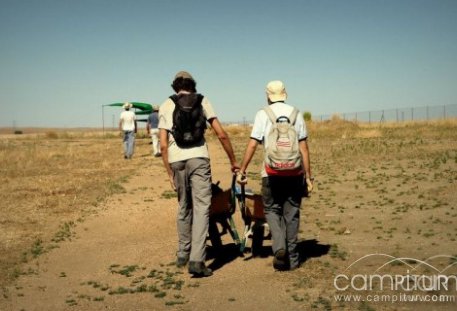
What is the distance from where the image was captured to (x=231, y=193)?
600 cm

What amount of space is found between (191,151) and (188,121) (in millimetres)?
328

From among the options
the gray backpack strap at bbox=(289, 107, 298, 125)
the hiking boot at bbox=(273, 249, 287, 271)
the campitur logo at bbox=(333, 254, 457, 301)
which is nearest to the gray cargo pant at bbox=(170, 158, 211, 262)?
the hiking boot at bbox=(273, 249, 287, 271)

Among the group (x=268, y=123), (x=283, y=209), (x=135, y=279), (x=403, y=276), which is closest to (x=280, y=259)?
(x=283, y=209)

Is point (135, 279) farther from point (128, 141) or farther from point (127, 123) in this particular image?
point (128, 141)

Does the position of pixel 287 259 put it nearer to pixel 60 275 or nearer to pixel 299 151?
pixel 299 151

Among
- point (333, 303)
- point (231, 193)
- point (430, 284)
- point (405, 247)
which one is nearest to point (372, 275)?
point (430, 284)

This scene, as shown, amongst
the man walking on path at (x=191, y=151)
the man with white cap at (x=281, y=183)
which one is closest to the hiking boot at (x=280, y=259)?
the man with white cap at (x=281, y=183)

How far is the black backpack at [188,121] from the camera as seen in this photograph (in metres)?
5.28

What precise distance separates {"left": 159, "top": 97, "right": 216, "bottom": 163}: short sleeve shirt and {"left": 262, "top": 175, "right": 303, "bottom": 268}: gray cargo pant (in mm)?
788

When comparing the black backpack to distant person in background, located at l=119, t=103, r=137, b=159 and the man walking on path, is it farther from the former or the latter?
distant person in background, located at l=119, t=103, r=137, b=159

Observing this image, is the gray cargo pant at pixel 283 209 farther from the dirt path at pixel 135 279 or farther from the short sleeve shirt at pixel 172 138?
the short sleeve shirt at pixel 172 138

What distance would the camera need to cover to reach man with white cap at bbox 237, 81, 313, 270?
5.32m

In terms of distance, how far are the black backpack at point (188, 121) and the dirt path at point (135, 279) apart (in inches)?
59.3

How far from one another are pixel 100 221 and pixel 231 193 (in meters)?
3.56
